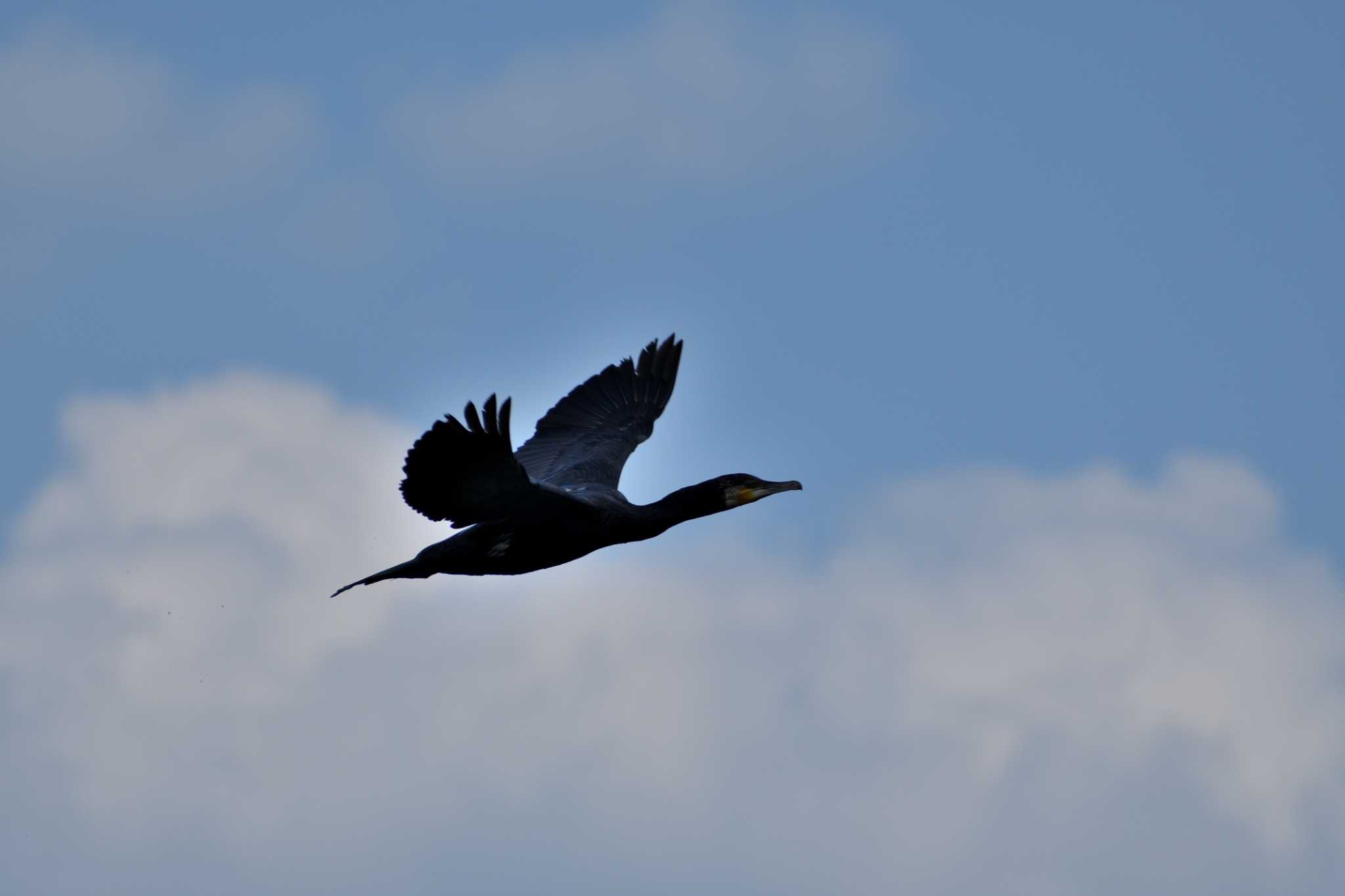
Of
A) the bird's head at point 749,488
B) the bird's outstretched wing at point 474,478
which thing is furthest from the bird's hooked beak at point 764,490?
the bird's outstretched wing at point 474,478

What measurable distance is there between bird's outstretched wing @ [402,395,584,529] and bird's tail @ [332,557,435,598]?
826 mm

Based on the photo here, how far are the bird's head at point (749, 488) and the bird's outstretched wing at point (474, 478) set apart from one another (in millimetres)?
1409

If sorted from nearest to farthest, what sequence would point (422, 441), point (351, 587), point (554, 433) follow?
point (422, 441), point (351, 587), point (554, 433)

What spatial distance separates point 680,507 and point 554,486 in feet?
3.50

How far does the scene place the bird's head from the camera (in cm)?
1547

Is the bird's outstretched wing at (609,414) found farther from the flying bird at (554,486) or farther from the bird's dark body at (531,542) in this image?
the bird's dark body at (531,542)

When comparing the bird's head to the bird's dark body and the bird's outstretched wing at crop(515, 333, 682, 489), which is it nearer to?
the bird's dark body

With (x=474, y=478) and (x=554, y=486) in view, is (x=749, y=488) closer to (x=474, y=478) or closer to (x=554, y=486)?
(x=554, y=486)

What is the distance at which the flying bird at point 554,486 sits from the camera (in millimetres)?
13453

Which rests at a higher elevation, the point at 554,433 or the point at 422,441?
the point at 554,433

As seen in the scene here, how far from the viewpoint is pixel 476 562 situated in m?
15.0

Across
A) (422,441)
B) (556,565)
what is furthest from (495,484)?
(556,565)

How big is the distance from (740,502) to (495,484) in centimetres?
252

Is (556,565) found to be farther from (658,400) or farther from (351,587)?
(658,400)
